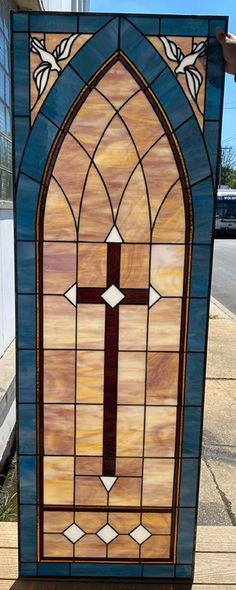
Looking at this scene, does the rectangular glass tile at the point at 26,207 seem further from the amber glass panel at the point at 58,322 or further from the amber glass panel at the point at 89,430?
the amber glass panel at the point at 89,430

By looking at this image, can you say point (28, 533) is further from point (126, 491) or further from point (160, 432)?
point (160, 432)

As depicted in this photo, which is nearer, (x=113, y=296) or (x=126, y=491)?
(x=113, y=296)

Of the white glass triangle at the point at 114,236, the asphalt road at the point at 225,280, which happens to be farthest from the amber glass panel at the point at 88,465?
the asphalt road at the point at 225,280

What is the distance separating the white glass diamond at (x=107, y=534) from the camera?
195cm

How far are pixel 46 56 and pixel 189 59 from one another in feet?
1.43

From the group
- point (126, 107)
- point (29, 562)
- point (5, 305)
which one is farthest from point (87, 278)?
point (5, 305)

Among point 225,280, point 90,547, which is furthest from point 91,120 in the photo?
point 225,280

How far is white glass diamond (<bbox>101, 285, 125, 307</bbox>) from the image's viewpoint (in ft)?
5.80

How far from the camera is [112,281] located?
1765 millimetres

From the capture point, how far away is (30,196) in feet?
5.60

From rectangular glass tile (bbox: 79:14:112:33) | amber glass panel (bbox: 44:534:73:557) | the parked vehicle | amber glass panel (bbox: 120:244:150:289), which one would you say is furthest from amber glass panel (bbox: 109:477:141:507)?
the parked vehicle

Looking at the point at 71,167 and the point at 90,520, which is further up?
the point at 71,167

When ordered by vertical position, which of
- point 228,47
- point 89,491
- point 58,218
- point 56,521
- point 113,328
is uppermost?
point 228,47

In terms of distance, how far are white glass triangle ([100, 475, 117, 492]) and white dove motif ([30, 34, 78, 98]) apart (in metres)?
1.34
